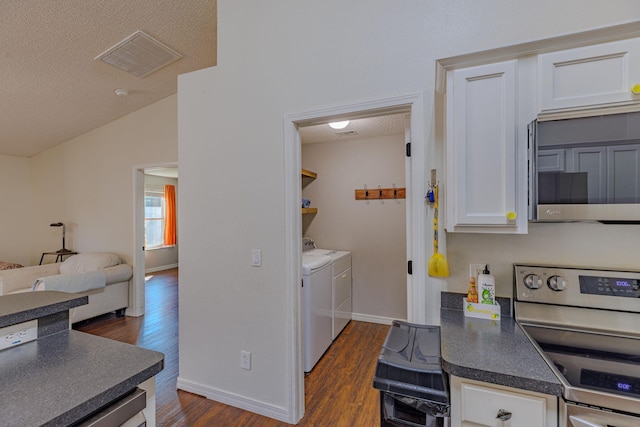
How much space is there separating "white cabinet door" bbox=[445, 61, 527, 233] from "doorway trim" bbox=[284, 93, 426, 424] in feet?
0.91

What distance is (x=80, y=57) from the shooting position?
107 inches

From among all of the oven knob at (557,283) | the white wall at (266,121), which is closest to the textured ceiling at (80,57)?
the white wall at (266,121)

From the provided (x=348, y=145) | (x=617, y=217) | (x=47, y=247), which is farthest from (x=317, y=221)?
(x=47, y=247)

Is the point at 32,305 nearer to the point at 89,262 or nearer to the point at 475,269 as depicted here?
the point at 475,269

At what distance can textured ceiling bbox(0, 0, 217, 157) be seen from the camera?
2240 mm

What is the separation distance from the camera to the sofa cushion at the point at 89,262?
371 cm

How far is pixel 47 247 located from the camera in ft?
15.6

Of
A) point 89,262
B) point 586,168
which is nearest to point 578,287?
point 586,168

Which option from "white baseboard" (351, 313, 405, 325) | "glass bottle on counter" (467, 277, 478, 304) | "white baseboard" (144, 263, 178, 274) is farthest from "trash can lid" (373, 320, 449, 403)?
"white baseboard" (144, 263, 178, 274)

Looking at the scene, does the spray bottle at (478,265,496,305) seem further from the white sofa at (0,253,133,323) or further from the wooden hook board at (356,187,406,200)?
the white sofa at (0,253,133,323)

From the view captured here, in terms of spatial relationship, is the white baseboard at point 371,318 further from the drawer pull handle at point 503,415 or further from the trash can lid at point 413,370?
the drawer pull handle at point 503,415

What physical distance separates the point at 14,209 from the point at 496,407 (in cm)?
686

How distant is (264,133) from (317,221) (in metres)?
2.12

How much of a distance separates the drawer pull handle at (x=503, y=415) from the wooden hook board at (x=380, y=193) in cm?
264
